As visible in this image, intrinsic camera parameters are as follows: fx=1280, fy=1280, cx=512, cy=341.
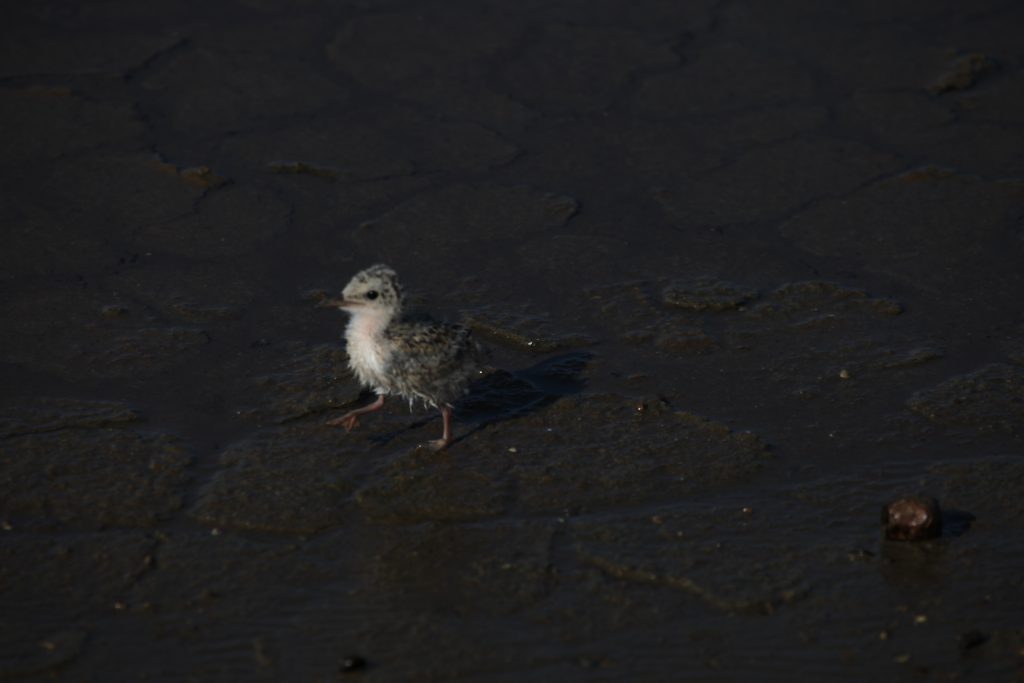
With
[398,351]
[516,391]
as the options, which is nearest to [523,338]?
[516,391]

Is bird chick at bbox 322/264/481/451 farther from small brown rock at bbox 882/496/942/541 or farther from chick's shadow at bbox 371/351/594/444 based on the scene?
small brown rock at bbox 882/496/942/541

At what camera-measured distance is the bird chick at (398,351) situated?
5.96m

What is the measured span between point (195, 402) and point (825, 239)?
12.6ft

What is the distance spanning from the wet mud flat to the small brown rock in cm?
7

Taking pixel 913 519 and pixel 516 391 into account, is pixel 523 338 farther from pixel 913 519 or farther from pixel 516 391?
pixel 913 519

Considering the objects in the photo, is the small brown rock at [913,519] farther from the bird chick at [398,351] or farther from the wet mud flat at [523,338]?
the bird chick at [398,351]

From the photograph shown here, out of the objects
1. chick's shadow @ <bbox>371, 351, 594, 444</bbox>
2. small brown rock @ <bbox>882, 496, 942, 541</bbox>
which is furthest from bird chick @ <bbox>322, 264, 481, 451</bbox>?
small brown rock @ <bbox>882, 496, 942, 541</bbox>

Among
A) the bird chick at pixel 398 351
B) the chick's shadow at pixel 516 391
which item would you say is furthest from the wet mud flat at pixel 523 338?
the bird chick at pixel 398 351

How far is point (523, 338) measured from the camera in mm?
6828

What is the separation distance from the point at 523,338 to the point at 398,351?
3.40ft

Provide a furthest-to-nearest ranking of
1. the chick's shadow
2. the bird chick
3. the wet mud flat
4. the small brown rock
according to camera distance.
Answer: the chick's shadow < the bird chick < the small brown rock < the wet mud flat

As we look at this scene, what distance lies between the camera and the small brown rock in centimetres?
512

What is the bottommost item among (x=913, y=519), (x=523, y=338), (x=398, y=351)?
(x=913, y=519)

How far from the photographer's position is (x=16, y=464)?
5.72 m
